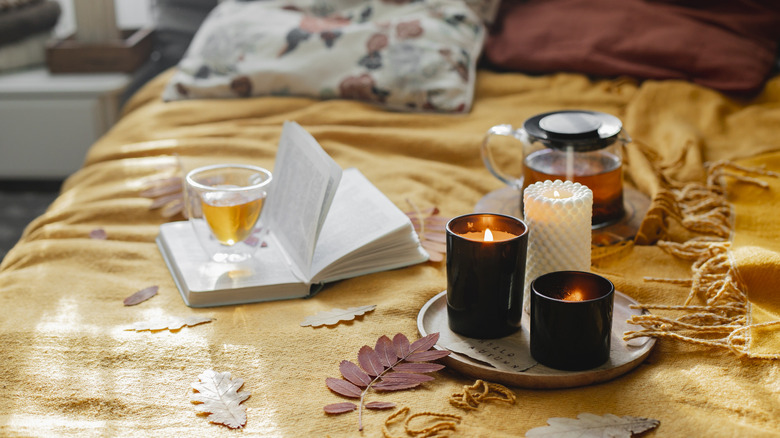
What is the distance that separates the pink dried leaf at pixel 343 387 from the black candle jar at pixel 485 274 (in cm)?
13

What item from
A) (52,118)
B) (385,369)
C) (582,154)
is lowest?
(52,118)

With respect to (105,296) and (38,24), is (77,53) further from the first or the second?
(105,296)

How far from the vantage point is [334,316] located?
34.3 inches

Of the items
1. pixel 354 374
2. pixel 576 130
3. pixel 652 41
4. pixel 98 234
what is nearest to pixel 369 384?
pixel 354 374

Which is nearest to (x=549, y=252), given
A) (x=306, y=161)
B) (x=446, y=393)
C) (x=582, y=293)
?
(x=582, y=293)

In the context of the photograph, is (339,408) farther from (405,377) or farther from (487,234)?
(487,234)

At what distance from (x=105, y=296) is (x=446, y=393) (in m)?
0.47

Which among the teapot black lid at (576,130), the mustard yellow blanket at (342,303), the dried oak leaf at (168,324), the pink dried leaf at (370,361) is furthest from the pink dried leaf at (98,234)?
the teapot black lid at (576,130)

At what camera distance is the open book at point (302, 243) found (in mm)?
916

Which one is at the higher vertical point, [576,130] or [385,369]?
[576,130]

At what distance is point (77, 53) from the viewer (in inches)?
82.5

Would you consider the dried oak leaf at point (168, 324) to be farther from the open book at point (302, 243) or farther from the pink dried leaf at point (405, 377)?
the pink dried leaf at point (405, 377)

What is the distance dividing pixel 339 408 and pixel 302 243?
297 millimetres

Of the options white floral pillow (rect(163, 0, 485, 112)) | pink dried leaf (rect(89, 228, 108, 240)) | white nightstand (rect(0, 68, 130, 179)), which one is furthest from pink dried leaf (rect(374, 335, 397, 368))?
white nightstand (rect(0, 68, 130, 179))
